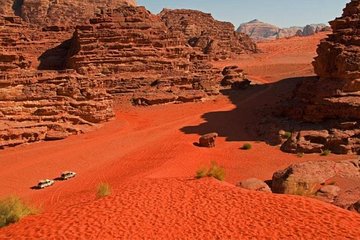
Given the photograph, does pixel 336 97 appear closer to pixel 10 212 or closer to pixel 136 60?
pixel 10 212

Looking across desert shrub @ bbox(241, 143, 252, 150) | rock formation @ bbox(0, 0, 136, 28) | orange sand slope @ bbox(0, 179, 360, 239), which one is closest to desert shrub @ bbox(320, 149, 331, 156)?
desert shrub @ bbox(241, 143, 252, 150)

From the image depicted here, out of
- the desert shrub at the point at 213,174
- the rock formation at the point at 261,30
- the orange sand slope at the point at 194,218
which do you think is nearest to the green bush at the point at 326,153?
the desert shrub at the point at 213,174

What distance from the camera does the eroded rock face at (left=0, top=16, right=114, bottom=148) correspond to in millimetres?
19078

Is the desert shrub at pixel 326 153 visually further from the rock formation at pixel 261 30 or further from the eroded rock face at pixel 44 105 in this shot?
the rock formation at pixel 261 30

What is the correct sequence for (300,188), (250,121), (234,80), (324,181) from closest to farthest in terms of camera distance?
(300,188) → (324,181) → (250,121) → (234,80)

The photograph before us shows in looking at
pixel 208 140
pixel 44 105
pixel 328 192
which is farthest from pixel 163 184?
pixel 44 105

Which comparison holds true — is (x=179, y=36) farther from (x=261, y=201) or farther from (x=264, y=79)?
(x=261, y=201)

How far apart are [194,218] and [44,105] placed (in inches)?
521

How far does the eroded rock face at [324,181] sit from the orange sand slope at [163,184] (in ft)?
5.06

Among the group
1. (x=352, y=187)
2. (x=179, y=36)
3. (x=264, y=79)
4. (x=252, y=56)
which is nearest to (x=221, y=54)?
(x=252, y=56)

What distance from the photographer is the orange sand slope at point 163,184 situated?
8.98 meters

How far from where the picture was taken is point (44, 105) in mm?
20141

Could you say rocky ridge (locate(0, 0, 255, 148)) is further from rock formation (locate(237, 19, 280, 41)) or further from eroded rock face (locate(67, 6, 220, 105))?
rock formation (locate(237, 19, 280, 41))

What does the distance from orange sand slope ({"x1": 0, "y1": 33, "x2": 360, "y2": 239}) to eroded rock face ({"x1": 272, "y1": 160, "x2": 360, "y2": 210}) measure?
60.7 inches
